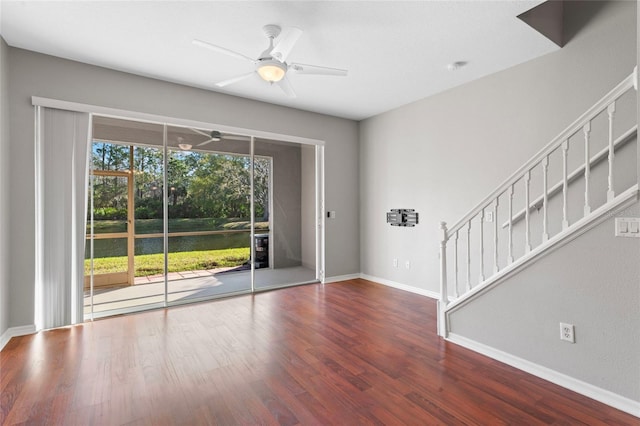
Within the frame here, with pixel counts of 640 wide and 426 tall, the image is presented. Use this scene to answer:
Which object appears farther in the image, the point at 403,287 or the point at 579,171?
the point at 403,287

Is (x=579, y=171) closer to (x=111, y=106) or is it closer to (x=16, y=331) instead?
(x=111, y=106)

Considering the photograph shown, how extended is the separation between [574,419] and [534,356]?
22.5 inches

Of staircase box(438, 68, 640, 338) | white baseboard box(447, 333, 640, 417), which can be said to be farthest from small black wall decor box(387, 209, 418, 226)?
white baseboard box(447, 333, 640, 417)

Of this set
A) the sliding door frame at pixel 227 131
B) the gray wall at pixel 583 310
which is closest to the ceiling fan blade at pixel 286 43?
the sliding door frame at pixel 227 131

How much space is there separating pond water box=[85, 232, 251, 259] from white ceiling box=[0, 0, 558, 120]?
2.12 m

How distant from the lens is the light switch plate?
1.96m

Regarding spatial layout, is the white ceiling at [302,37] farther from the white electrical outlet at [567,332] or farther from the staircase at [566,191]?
the white electrical outlet at [567,332]

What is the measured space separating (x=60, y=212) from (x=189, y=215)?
139 centimetres

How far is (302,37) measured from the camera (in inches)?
116

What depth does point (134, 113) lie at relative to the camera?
3777mm

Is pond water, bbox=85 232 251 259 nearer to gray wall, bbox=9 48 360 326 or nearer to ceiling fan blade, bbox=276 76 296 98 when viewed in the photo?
gray wall, bbox=9 48 360 326

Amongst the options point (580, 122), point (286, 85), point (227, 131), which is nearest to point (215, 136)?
point (227, 131)

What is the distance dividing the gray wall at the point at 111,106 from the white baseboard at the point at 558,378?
2978 mm

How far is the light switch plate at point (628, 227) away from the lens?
1958mm
